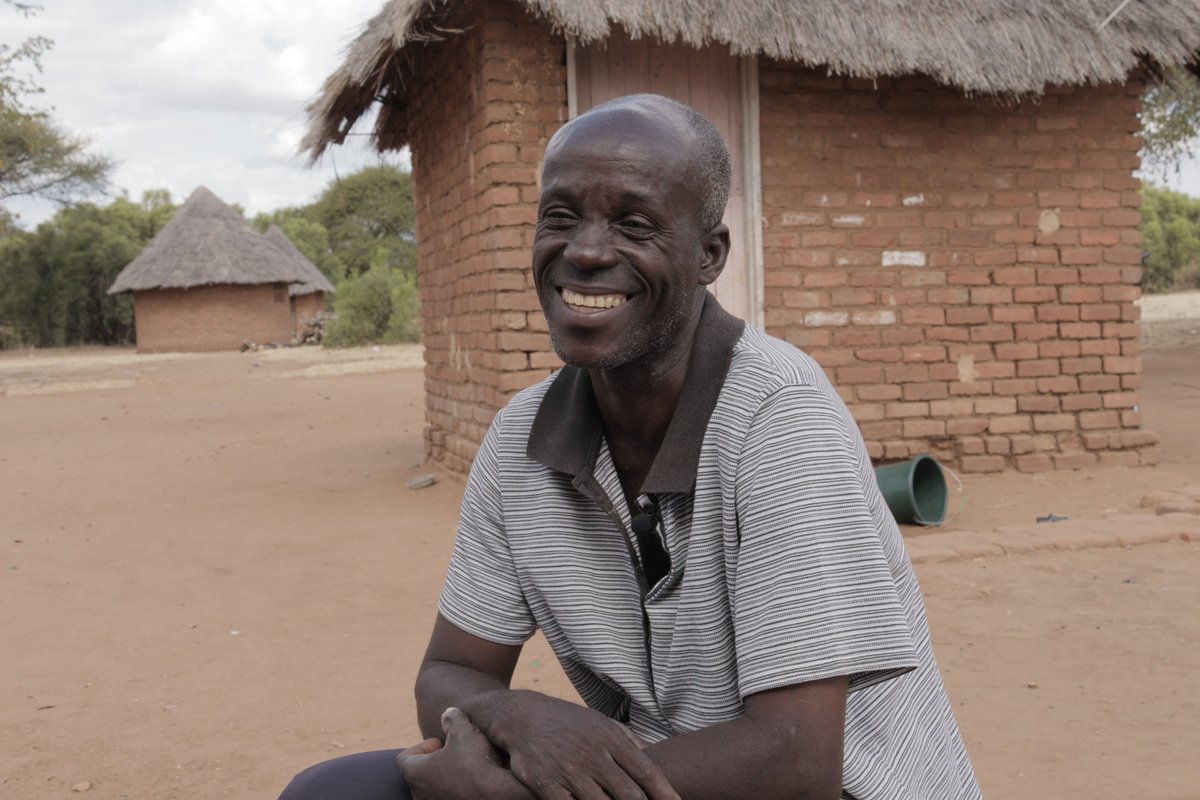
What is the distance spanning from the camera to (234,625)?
14.2 feet

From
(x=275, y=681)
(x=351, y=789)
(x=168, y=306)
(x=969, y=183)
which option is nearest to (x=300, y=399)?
(x=969, y=183)

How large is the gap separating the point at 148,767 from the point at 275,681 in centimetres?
70

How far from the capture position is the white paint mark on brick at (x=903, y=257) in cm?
660

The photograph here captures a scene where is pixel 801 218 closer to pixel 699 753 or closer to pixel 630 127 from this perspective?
pixel 630 127

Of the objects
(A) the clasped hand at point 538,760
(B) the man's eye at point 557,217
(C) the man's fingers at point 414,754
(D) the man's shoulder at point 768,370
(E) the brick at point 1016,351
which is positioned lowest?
(C) the man's fingers at point 414,754

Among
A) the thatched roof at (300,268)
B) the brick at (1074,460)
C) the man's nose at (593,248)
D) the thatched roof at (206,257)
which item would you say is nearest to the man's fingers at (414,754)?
the man's nose at (593,248)

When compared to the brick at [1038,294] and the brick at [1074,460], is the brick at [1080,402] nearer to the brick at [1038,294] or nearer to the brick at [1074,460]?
the brick at [1074,460]

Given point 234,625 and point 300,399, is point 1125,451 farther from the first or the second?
point 300,399

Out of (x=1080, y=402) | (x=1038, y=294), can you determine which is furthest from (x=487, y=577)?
(x=1080, y=402)

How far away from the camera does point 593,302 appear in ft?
4.98

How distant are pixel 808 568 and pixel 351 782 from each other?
2.22 feet

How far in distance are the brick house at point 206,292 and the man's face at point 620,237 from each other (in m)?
27.2

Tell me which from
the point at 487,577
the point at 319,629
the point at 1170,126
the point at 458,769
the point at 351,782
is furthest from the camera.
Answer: the point at 1170,126

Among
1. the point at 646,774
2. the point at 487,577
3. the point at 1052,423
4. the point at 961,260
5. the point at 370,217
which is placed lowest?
the point at 1052,423
